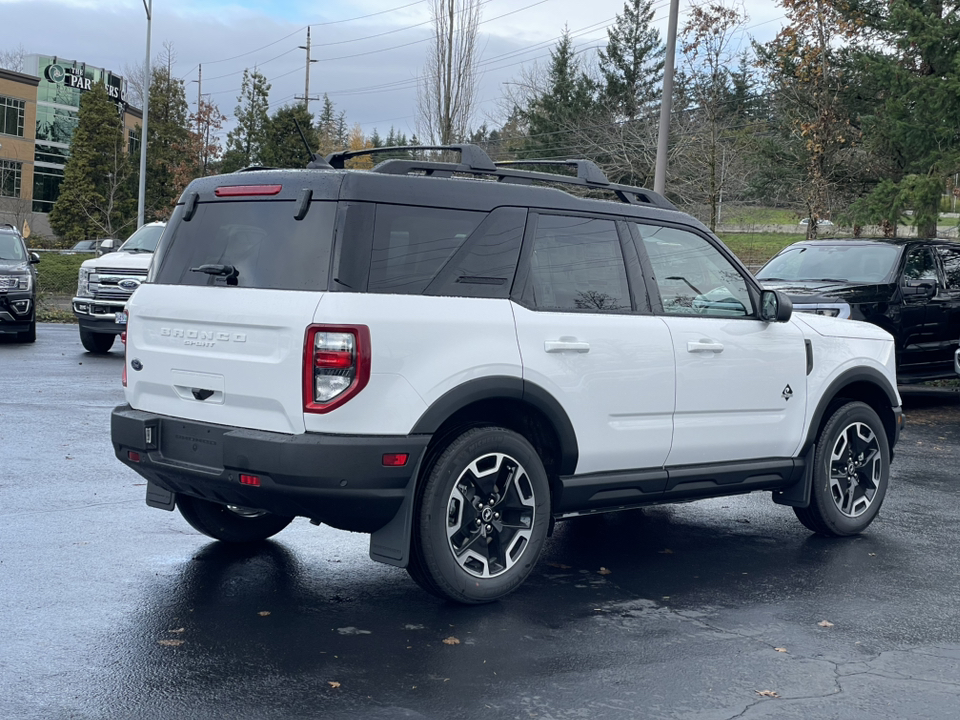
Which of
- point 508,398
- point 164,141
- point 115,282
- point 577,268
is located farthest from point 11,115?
point 508,398

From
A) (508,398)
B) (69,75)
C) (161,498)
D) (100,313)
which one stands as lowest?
(161,498)

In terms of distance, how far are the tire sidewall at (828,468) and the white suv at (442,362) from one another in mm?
552

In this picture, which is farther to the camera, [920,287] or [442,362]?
[920,287]

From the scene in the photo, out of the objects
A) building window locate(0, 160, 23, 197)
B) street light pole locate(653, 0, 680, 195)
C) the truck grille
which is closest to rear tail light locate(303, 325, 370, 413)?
the truck grille

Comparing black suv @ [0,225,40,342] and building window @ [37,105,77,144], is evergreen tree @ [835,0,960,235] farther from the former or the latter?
building window @ [37,105,77,144]

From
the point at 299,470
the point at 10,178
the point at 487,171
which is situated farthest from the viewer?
the point at 10,178

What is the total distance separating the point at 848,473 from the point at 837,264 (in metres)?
7.40

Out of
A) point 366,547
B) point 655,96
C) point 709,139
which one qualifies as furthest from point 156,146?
point 366,547

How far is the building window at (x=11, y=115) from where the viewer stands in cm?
7175

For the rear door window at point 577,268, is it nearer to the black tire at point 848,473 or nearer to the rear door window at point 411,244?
the rear door window at point 411,244

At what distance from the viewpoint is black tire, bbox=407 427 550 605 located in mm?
5242

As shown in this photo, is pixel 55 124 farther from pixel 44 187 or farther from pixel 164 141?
pixel 164 141

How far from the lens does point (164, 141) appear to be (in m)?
51.6

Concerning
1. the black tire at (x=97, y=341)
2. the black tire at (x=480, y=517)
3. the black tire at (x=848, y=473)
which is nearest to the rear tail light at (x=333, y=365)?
the black tire at (x=480, y=517)
